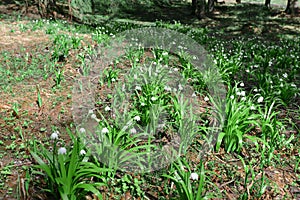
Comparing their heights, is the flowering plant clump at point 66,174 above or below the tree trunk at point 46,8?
below

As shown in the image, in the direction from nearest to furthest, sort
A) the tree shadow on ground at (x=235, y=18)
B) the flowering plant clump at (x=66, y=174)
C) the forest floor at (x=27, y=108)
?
the flowering plant clump at (x=66, y=174), the forest floor at (x=27, y=108), the tree shadow on ground at (x=235, y=18)

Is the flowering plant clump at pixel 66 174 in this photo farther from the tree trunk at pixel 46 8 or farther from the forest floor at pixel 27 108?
the tree trunk at pixel 46 8

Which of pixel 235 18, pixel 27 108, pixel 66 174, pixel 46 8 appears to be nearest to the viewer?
pixel 66 174

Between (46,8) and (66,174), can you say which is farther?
(46,8)

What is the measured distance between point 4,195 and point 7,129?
0.98 meters

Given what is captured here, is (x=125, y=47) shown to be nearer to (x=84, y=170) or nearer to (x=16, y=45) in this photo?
(x=16, y=45)

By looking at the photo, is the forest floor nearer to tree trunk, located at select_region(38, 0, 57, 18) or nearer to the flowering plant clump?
the flowering plant clump

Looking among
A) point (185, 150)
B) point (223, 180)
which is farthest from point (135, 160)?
point (223, 180)

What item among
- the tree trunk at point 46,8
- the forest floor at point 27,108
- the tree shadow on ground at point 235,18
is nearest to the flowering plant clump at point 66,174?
the forest floor at point 27,108

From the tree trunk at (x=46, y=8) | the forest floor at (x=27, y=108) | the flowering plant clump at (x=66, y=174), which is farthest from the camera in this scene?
the tree trunk at (x=46, y=8)

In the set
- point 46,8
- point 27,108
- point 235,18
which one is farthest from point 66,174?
point 235,18

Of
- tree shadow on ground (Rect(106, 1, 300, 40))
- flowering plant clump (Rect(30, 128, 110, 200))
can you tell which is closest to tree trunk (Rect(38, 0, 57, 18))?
tree shadow on ground (Rect(106, 1, 300, 40))

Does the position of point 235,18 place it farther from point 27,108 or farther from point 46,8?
point 27,108

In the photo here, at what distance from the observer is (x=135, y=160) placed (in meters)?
2.46
